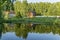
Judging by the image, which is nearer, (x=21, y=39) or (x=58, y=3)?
(x=21, y=39)

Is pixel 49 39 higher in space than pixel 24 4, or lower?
higher

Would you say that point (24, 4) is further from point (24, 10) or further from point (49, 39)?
point (49, 39)

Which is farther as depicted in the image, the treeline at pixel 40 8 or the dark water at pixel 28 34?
the treeline at pixel 40 8

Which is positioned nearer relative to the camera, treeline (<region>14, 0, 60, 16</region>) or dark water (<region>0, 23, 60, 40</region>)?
dark water (<region>0, 23, 60, 40</region>)

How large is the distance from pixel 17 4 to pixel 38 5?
146 inches

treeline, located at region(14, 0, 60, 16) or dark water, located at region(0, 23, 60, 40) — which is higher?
dark water, located at region(0, 23, 60, 40)

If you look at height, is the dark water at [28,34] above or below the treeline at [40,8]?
above

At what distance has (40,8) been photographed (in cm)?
2597

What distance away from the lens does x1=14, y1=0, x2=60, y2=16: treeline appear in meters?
23.8

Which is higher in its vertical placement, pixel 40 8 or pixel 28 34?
pixel 28 34

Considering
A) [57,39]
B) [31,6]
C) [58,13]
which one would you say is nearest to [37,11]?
[31,6]

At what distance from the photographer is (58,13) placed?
941 inches

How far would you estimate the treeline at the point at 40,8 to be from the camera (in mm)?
23812

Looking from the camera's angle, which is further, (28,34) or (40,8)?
(40,8)
